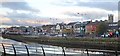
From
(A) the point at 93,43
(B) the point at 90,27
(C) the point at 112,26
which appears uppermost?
(A) the point at 93,43

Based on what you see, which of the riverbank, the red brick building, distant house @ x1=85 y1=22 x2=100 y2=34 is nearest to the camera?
the riverbank

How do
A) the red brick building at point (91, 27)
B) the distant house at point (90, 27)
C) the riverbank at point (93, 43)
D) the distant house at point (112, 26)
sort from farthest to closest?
the distant house at point (90, 27), the red brick building at point (91, 27), the distant house at point (112, 26), the riverbank at point (93, 43)

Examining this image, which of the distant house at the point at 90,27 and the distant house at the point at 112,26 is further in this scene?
the distant house at the point at 90,27

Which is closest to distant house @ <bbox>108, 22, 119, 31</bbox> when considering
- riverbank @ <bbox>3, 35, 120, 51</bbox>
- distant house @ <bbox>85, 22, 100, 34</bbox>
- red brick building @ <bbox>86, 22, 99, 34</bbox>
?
red brick building @ <bbox>86, 22, 99, 34</bbox>

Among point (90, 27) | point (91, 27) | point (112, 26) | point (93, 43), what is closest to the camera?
point (93, 43)

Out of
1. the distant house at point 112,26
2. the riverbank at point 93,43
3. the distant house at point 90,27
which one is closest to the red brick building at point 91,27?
the distant house at point 90,27

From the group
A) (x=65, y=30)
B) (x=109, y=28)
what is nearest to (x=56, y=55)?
(x=109, y=28)

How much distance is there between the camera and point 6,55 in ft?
59.1

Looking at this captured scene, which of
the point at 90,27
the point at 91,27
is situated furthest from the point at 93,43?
the point at 90,27

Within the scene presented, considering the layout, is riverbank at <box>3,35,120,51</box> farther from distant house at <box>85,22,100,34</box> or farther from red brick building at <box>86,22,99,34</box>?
distant house at <box>85,22,100,34</box>

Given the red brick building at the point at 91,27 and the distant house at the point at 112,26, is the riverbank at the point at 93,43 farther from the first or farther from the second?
the red brick building at the point at 91,27

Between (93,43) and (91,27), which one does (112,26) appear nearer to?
Answer: (91,27)

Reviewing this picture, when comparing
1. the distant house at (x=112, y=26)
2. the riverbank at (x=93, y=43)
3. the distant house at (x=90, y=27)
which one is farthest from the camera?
the distant house at (x=90, y=27)

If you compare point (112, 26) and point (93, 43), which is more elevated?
point (93, 43)
